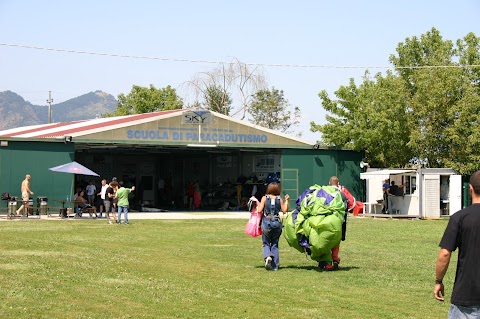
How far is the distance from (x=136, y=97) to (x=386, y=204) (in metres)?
35.4

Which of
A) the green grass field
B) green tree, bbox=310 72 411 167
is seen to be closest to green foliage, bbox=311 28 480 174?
green tree, bbox=310 72 411 167

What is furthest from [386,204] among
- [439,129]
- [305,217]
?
[305,217]

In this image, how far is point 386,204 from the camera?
39.5 m

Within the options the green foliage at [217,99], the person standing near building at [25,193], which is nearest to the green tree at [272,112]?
the green foliage at [217,99]

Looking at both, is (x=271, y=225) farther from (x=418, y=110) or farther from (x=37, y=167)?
(x=418, y=110)

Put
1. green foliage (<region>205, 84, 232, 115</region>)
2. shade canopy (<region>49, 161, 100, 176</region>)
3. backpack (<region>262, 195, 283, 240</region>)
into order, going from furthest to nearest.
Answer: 1. green foliage (<region>205, 84, 232, 115</region>)
2. shade canopy (<region>49, 161, 100, 176</region>)
3. backpack (<region>262, 195, 283, 240</region>)

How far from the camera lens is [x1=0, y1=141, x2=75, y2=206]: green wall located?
36000 millimetres

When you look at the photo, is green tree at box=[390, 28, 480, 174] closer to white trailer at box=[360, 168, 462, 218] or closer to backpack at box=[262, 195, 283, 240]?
white trailer at box=[360, 168, 462, 218]

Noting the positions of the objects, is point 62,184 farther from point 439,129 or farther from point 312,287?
point 312,287

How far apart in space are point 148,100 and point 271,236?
56.6 m

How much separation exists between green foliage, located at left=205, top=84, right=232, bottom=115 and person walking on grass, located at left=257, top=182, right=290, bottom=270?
50385mm

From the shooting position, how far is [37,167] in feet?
120

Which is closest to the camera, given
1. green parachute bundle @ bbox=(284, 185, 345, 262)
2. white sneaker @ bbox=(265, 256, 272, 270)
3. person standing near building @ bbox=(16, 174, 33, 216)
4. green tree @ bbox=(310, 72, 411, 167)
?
green parachute bundle @ bbox=(284, 185, 345, 262)

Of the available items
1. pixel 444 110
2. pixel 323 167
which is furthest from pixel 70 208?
pixel 444 110
